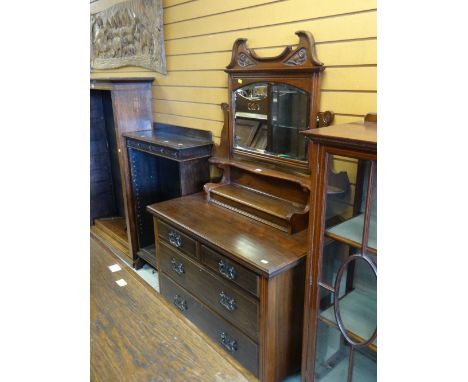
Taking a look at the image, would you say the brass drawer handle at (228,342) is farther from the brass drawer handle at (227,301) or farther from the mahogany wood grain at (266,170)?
the mahogany wood grain at (266,170)

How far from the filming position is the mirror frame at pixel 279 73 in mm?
1962

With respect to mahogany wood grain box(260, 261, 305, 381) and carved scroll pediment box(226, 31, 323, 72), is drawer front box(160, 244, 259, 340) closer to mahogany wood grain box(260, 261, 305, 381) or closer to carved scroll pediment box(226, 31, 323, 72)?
mahogany wood grain box(260, 261, 305, 381)

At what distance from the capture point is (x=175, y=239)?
2379 millimetres

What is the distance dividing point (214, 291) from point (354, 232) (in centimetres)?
102

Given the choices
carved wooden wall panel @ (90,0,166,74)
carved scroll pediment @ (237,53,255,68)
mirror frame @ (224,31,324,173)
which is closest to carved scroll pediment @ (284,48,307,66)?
mirror frame @ (224,31,324,173)

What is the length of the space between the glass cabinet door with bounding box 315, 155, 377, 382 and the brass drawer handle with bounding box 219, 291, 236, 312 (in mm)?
497

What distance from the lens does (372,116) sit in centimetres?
160

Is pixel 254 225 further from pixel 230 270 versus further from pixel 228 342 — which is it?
pixel 228 342

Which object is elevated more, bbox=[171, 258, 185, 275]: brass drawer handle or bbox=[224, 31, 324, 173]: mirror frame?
bbox=[224, 31, 324, 173]: mirror frame

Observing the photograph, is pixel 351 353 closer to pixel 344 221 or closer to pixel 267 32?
pixel 344 221

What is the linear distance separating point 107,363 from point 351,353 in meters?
1.15

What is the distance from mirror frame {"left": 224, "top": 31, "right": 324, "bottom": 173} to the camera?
1.96 m

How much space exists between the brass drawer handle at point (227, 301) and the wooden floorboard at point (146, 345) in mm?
1018
